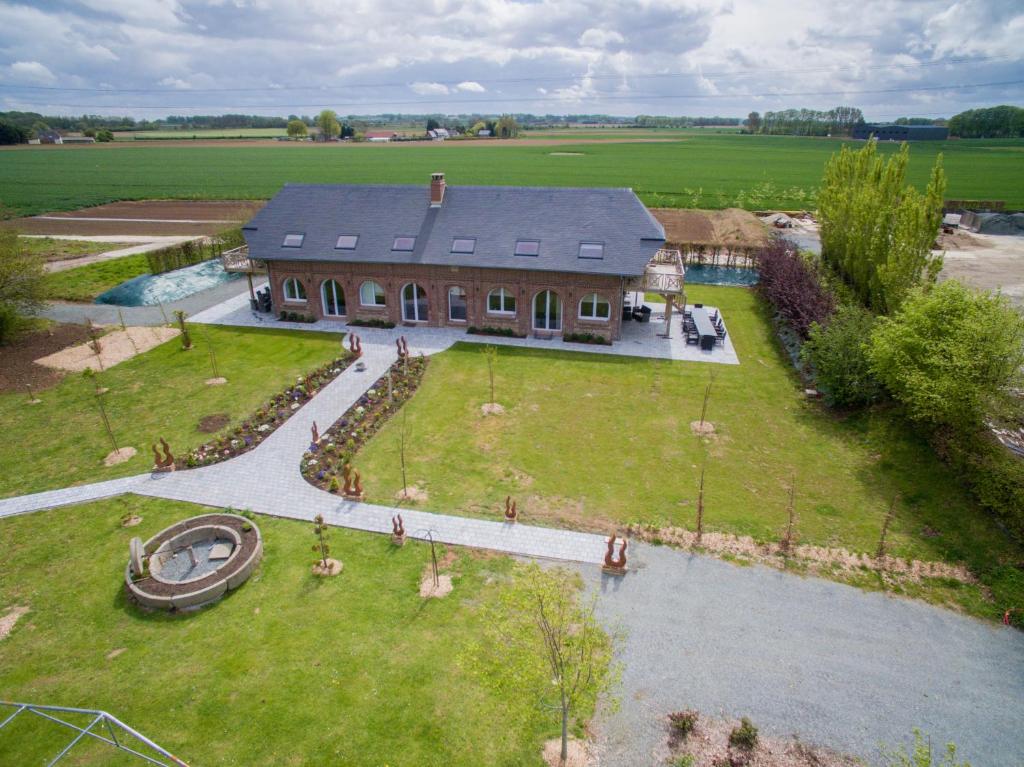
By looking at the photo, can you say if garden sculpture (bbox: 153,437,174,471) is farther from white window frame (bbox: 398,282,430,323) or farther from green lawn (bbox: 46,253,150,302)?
green lawn (bbox: 46,253,150,302)

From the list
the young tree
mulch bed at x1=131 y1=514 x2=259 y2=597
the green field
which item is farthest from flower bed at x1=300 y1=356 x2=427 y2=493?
the green field

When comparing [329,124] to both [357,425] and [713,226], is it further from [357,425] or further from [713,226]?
[357,425]

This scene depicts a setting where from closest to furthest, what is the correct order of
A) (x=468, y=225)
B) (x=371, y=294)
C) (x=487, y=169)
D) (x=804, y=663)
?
(x=804, y=663) < (x=468, y=225) < (x=371, y=294) < (x=487, y=169)

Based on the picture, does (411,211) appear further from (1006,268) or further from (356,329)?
(1006,268)

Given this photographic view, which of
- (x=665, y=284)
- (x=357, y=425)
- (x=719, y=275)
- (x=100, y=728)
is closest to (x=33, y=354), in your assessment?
(x=357, y=425)

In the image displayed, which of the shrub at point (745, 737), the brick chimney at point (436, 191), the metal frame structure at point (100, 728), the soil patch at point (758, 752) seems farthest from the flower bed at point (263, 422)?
the shrub at point (745, 737)

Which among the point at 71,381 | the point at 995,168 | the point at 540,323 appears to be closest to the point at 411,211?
the point at 540,323

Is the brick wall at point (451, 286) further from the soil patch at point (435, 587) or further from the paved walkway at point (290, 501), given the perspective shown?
the soil patch at point (435, 587)
